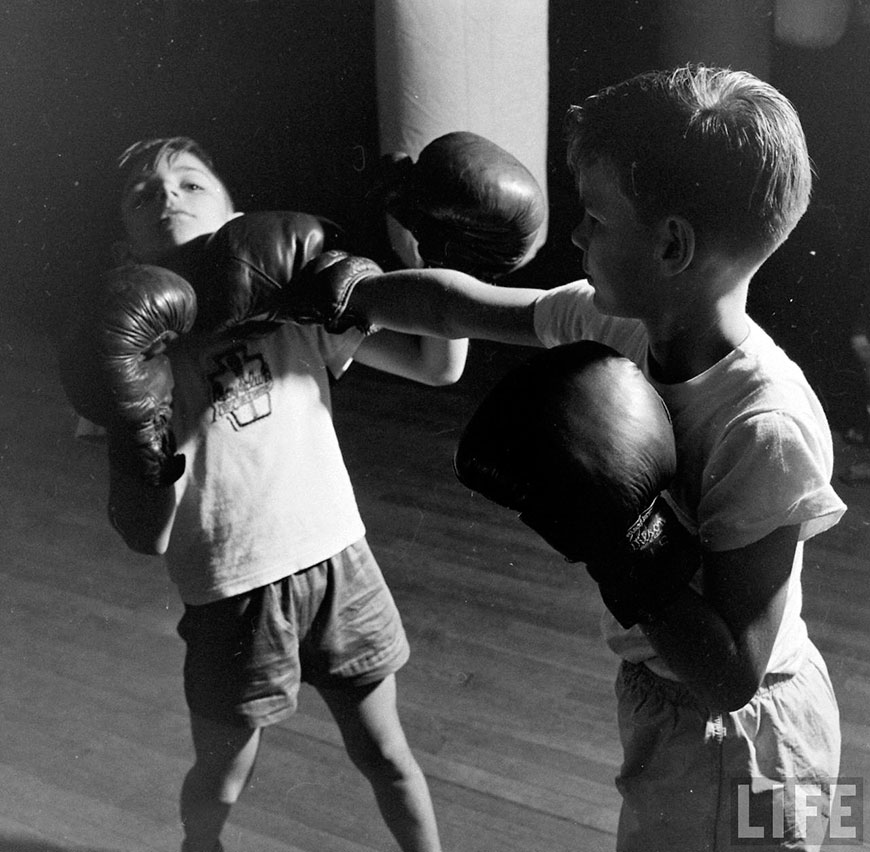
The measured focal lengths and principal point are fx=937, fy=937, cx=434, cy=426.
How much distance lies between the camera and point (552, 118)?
904 mm

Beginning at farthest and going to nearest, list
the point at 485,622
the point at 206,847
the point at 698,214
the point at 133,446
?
the point at 485,622 → the point at 206,847 → the point at 133,446 → the point at 698,214

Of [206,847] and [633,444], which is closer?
[633,444]

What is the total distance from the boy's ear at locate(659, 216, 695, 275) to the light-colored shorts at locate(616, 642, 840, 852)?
36 cm

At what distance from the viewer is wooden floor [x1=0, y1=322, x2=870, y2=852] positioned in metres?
1.13

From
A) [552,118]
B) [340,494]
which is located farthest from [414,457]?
[552,118]

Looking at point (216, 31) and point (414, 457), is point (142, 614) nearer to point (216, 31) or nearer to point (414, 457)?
point (414, 457)

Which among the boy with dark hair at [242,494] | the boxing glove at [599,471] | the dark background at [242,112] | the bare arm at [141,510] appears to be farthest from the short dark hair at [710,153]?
the bare arm at [141,510]

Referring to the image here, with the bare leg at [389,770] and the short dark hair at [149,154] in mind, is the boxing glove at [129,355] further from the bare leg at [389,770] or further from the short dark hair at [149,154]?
the bare leg at [389,770]

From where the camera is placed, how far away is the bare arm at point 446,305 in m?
0.83

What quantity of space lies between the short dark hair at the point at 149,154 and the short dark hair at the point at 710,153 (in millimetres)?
418

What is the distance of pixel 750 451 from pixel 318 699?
74 centimetres

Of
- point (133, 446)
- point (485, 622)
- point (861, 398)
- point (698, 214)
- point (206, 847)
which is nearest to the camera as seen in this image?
point (698, 214)

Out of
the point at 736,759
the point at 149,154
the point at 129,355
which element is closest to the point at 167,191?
the point at 149,154

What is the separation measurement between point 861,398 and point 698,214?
0.53 meters
